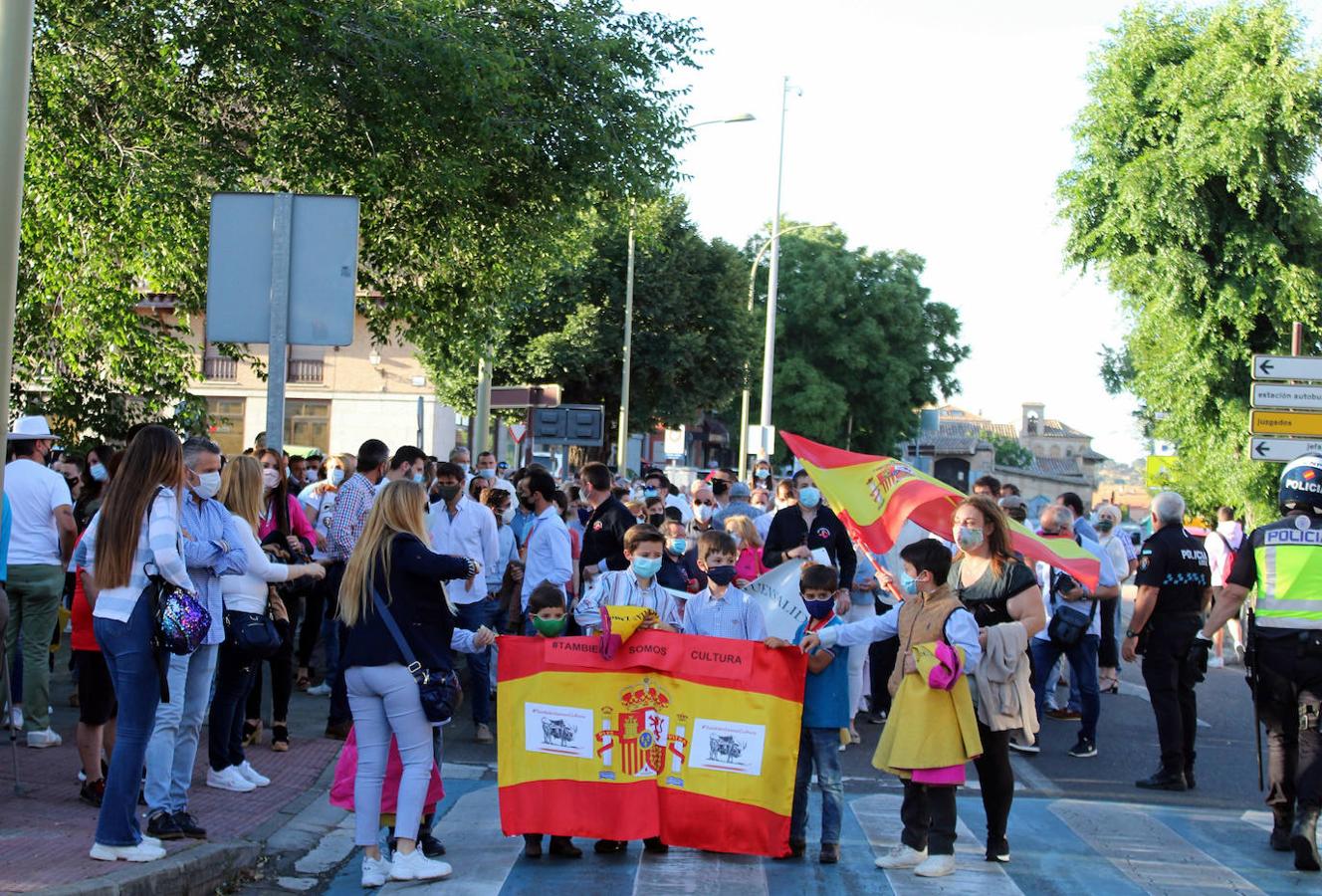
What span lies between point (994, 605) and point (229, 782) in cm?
446

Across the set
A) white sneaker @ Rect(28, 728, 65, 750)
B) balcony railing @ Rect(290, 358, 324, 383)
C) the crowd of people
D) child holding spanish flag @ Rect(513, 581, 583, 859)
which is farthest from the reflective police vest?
balcony railing @ Rect(290, 358, 324, 383)

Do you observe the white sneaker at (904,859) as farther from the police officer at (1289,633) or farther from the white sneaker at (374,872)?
the white sneaker at (374,872)

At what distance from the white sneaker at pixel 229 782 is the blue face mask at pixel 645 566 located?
260 centimetres

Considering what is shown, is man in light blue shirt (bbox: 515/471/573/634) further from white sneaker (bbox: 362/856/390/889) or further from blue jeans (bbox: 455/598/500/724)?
white sneaker (bbox: 362/856/390/889)

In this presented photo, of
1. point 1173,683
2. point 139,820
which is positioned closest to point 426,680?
point 139,820

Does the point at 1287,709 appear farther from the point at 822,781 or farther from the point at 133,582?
the point at 133,582

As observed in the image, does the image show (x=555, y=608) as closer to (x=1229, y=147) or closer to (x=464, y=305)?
(x=464, y=305)

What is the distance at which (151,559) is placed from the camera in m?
6.53

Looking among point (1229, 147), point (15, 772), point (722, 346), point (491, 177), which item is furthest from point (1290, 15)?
point (15, 772)

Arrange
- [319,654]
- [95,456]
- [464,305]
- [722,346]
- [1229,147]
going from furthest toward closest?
[722,346]
[1229,147]
[464,305]
[319,654]
[95,456]

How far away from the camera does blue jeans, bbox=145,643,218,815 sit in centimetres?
692

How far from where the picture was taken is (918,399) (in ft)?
223

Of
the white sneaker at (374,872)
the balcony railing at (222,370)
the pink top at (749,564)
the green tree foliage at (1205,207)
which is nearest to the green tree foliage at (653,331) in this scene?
the balcony railing at (222,370)

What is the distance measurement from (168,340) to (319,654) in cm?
374
